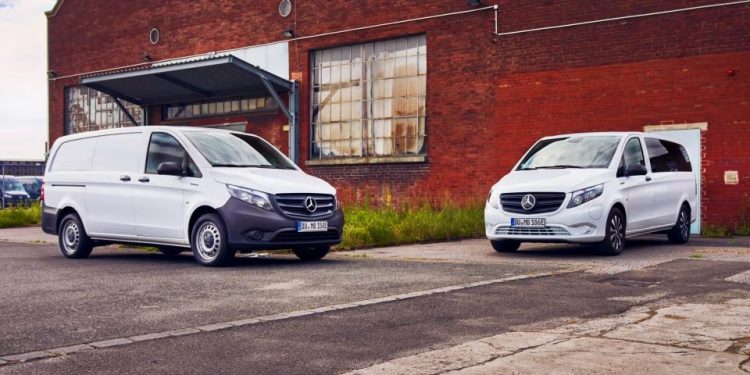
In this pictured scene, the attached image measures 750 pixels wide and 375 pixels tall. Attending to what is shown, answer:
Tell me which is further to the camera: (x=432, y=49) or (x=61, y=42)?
(x=61, y=42)

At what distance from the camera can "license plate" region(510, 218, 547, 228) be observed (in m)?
11.3

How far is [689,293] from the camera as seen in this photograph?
7.59m

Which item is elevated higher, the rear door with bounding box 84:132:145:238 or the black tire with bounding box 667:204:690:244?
the rear door with bounding box 84:132:145:238

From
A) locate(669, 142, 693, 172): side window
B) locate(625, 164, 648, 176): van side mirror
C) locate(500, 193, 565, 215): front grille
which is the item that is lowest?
locate(500, 193, 565, 215): front grille

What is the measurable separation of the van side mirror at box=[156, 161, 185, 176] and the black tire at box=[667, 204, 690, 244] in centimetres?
802

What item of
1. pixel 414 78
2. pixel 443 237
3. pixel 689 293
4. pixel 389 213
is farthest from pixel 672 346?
pixel 414 78

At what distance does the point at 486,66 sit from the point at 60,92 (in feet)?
59.2

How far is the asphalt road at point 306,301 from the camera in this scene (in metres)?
5.08

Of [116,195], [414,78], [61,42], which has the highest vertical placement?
[61,42]

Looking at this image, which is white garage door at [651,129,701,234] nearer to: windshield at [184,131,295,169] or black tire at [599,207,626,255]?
black tire at [599,207,626,255]

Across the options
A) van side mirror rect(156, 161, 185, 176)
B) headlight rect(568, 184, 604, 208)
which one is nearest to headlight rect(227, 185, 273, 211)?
van side mirror rect(156, 161, 185, 176)

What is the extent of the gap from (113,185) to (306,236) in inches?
118

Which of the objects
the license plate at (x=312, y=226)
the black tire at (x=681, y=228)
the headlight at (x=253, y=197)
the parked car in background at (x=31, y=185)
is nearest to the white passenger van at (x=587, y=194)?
the black tire at (x=681, y=228)

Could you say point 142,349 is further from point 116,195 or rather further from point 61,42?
point 61,42
